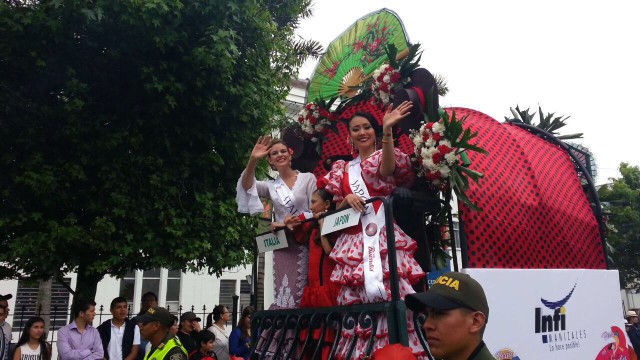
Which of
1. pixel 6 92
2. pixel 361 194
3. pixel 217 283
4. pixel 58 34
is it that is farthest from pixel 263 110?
pixel 217 283

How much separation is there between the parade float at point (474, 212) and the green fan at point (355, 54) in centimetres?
1

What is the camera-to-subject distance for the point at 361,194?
388 cm

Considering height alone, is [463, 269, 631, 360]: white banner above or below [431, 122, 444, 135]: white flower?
below

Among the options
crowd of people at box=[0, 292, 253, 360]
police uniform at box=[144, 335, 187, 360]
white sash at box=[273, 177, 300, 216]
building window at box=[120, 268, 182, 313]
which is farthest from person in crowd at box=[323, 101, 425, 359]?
building window at box=[120, 268, 182, 313]

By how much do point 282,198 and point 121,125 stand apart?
11.0 feet

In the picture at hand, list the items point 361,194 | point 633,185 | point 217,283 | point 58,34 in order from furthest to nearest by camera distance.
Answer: point 633,185, point 217,283, point 58,34, point 361,194

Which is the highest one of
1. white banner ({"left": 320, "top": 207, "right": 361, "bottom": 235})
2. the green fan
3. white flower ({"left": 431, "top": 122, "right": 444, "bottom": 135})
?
the green fan

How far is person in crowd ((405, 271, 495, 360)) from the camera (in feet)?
6.45

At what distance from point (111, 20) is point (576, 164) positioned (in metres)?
5.83

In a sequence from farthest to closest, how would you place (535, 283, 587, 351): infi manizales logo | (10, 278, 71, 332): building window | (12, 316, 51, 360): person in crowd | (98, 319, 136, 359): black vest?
(10, 278, 71, 332): building window, (98, 319, 136, 359): black vest, (12, 316, 51, 360): person in crowd, (535, 283, 587, 351): infi manizales logo

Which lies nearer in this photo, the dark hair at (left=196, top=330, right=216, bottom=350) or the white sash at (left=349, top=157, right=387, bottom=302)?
the white sash at (left=349, top=157, right=387, bottom=302)

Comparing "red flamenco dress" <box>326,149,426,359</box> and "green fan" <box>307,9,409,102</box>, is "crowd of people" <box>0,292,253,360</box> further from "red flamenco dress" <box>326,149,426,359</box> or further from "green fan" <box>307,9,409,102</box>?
"green fan" <box>307,9,409,102</box>

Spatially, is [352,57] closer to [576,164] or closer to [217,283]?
[576,164]

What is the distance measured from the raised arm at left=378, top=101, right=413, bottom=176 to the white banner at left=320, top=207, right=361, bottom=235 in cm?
42
